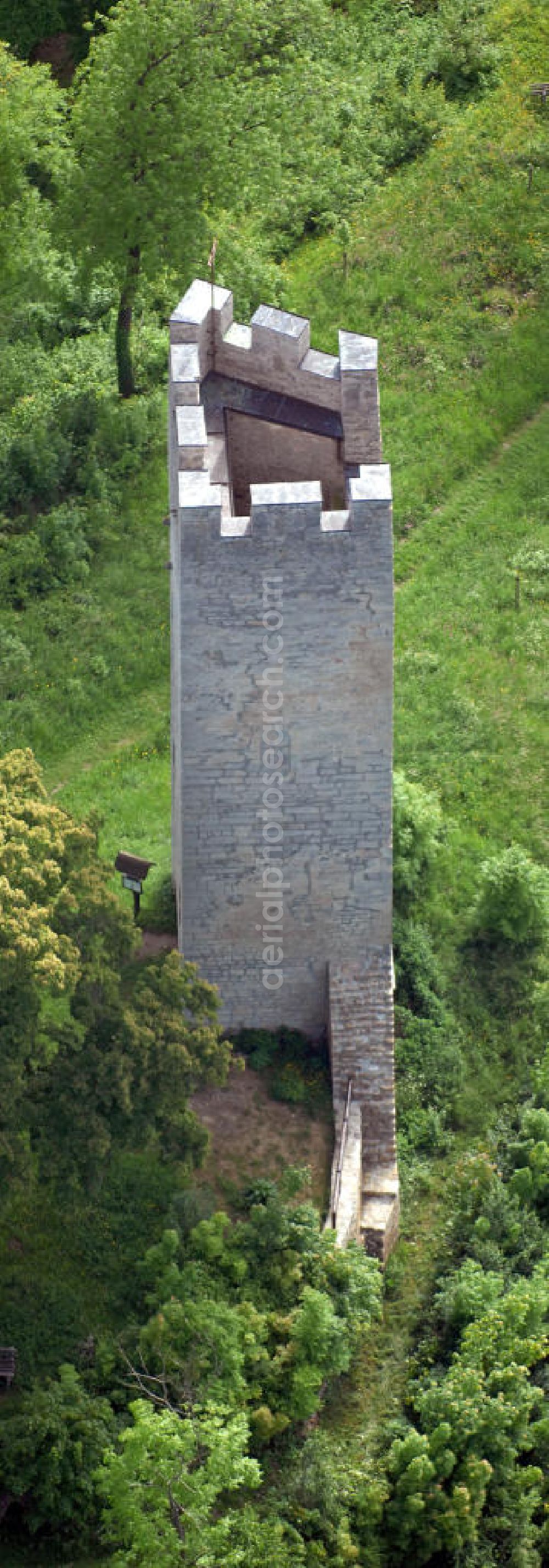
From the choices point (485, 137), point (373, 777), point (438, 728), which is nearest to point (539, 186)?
point (485, 137)

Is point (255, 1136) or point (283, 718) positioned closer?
point (283, 718)

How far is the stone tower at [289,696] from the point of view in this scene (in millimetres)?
26984

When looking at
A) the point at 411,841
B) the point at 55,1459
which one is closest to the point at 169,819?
the point at 411,841

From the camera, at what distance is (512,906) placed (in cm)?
3331

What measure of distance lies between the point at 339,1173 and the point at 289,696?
6.38 metres

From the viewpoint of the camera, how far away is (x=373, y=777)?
93.8 ft

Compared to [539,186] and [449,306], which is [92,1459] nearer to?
[449,306]

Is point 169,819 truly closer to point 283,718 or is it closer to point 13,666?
point 13,666

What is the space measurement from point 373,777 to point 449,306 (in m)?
19.1

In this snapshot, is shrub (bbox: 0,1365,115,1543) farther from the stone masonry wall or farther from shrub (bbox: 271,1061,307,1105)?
the stone masonry wall

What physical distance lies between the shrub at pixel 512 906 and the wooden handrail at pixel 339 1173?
4.91 meters

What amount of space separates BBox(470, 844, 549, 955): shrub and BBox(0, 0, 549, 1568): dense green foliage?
61 millimetres

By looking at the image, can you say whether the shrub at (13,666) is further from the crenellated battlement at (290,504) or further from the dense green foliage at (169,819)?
the crenellated battlement at (290,504)

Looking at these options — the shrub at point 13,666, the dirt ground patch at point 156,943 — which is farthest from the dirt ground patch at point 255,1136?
the shrub at point 13,666
